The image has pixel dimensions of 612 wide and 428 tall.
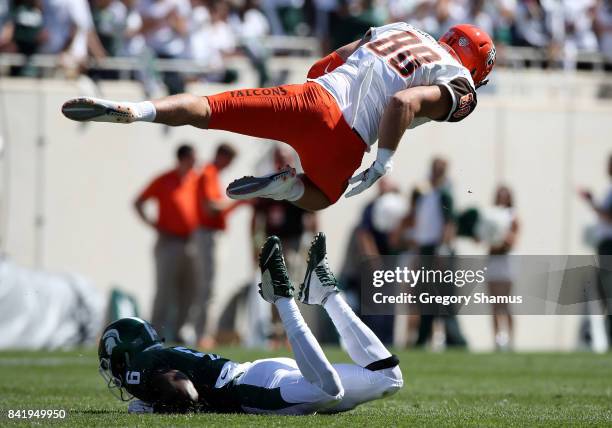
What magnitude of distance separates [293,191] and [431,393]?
2.10 meters

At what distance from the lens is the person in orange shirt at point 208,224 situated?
1301 centimetres

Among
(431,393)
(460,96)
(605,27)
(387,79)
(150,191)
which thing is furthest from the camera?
(605,27)

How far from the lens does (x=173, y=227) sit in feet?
42.7

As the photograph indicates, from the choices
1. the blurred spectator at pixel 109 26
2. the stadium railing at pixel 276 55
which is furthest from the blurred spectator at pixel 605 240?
the blurred spectator at pixel 109 26

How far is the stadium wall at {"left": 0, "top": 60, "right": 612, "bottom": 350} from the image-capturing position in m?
13.6

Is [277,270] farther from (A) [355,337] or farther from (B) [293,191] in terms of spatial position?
(B) [293,191]

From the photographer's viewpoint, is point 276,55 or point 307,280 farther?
point 276,55

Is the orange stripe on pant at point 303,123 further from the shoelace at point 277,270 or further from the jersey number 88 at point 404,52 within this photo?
the shoelace at point 277,270

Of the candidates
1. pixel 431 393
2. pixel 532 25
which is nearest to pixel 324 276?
pixel 431 393

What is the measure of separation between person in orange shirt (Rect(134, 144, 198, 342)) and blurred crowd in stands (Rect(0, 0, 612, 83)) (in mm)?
1222

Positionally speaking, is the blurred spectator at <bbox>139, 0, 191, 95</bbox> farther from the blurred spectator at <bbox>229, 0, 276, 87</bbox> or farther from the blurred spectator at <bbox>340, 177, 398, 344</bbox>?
the blurred spectator at <bbox>340, 177, 398, 344</bbox>

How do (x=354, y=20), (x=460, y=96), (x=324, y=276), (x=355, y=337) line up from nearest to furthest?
(x=355, y=337) < (x=324, y=276) < (x=460, y=96) < (x=354, y=20)

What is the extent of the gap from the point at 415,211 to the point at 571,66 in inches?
149

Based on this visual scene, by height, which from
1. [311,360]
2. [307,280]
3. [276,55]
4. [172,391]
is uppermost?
[276,55]
